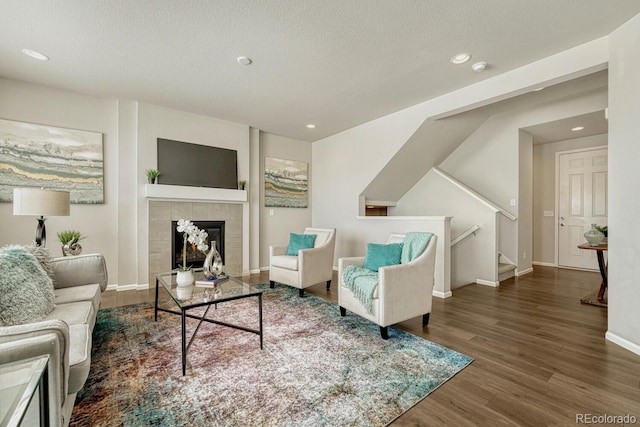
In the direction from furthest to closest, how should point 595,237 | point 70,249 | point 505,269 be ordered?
point 505,269
point 595,237
point 70,249

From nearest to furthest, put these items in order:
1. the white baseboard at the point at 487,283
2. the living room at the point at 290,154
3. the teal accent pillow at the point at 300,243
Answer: the living room at the point at 290,154 < the teal accent pillow at the point at 300,243 < the white baseboard at the point at 487,283

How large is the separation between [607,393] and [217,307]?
3.09 m

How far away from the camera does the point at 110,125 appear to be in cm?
378

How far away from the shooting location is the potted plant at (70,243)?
308 cm

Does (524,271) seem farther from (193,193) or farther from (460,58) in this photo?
(193,193)

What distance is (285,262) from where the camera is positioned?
3.63 meters

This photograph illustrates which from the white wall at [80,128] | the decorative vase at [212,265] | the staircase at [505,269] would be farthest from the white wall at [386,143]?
the white wall at [80,128]

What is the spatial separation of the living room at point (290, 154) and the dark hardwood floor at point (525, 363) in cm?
42

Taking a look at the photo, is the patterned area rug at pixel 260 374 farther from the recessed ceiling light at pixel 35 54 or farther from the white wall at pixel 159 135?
the recessed ceiling light at pixel 35 54

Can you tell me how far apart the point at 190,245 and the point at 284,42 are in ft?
10.5

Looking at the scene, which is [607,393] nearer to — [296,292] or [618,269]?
[618,269]

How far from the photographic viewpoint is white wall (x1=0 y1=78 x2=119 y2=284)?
3.22 m

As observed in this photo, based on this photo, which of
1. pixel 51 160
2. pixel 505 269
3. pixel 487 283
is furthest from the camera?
pixel 505 269

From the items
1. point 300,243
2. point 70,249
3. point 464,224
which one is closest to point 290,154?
point 300,243
